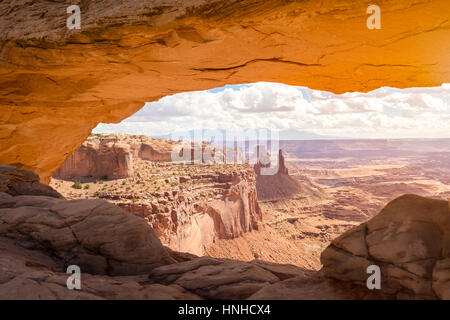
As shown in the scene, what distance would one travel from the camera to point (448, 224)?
142 inches

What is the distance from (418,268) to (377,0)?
3.53 metres

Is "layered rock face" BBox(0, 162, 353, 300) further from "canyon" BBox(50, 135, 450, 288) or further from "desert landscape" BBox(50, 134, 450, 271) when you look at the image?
"desert landscape" BBox(50, 134, 450, 271)

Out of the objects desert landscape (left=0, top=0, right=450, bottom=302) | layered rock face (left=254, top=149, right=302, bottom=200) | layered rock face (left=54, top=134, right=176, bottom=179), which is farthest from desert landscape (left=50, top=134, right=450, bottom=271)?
desert landscape (left=0, top=0, right=450, bottom=302)

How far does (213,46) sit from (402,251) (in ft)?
14.8

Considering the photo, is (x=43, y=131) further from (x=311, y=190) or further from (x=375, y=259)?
(x=311, y=190)

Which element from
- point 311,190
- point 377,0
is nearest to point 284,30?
point 377,0

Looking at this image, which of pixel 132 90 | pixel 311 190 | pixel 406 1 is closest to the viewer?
pixel 406 1

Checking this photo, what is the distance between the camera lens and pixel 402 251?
3.53 m

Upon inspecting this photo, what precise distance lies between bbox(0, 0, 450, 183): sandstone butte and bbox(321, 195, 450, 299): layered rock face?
9.54ft

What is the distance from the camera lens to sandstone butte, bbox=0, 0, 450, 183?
4461 millimetres

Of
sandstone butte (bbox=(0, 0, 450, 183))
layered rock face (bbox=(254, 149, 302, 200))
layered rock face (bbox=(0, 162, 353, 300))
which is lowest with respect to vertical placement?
layered rock face (bbox=(254, 149, 302, 200))

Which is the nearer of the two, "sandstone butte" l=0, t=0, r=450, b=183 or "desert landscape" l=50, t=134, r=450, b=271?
"sandstone butte" l=0, t=0, r=450, b=183

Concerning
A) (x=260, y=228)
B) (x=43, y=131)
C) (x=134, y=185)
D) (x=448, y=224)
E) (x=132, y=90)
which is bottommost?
(x=260, y=228)
